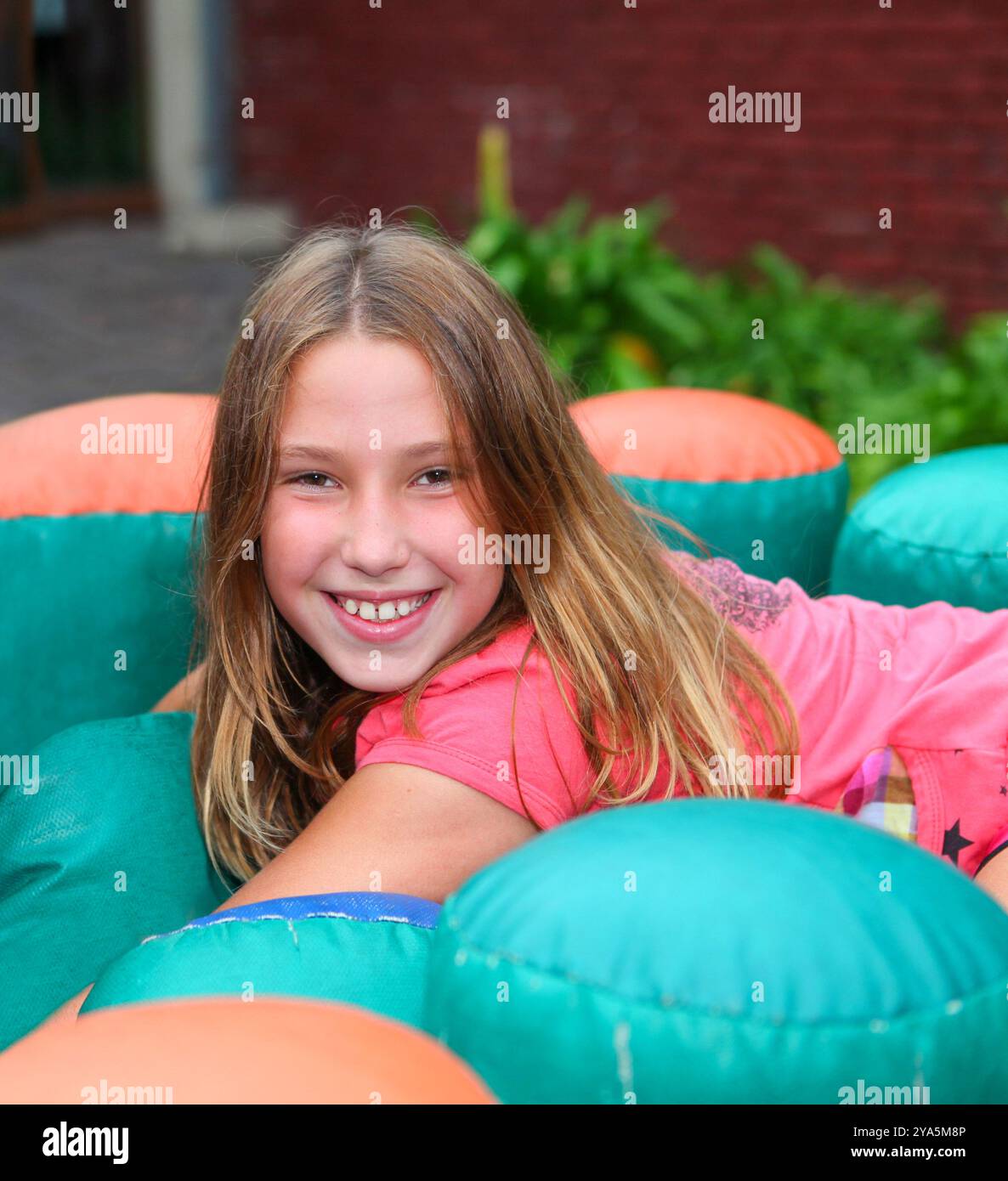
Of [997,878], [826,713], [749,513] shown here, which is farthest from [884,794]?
[749,513]

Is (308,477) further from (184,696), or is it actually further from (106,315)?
(106,315)

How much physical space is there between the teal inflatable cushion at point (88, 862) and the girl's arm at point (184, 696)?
15 centimetres

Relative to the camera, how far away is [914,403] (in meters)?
4.06

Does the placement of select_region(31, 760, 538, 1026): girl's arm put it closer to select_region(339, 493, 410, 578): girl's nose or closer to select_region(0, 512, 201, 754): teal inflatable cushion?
select_region(339, 493, 410, 578): girl's nose

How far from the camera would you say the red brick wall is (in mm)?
4812

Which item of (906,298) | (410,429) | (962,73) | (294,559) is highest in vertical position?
(962,73)

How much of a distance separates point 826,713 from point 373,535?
60 cm

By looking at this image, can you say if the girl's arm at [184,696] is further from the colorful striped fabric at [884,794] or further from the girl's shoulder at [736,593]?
the colorful striped fabric at [884,794]

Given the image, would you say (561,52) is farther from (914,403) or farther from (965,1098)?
(965,1098)

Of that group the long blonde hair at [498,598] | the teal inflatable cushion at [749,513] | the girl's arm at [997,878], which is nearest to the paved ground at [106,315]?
the teal inflatable cushion at [749,513]

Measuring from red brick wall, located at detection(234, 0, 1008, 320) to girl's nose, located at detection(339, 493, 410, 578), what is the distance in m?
3.64

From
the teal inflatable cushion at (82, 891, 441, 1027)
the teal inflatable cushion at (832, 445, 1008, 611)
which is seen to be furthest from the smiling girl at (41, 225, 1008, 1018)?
the teal inflatable cushion at (832, 445, 1008, 611)
